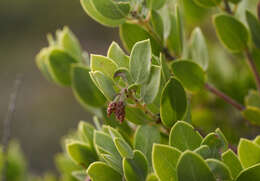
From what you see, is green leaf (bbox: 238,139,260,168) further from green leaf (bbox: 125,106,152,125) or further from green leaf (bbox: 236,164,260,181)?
green leaf (bbox: 125,106,152,125)

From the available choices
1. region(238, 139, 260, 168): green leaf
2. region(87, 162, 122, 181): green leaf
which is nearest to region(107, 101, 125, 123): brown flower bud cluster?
region(87, 162, 122, 181): green leaf

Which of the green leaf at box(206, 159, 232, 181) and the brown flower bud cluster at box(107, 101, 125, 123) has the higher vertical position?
the brown flower bud cluster at box(107, 101, 125, 123)

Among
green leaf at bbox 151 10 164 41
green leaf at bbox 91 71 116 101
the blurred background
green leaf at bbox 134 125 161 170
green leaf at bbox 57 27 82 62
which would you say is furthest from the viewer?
the blurred background

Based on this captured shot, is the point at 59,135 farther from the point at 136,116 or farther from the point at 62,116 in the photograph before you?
the point at 136,116

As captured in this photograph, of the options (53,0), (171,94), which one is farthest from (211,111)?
(53,0)

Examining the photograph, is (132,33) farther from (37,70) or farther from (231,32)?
(37,70)
